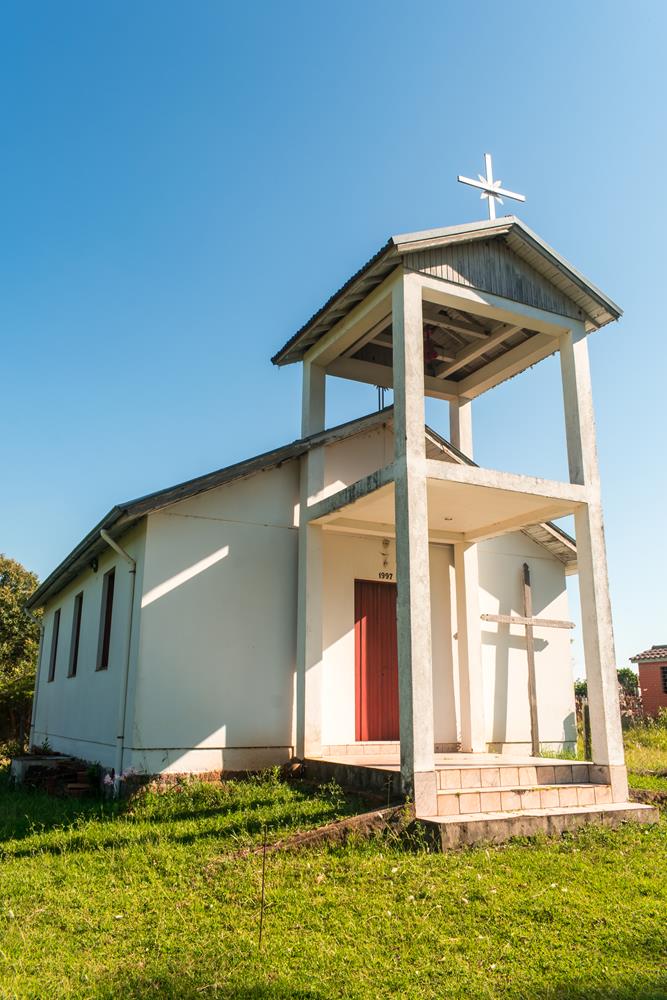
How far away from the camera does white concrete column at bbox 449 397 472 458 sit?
12352 mm

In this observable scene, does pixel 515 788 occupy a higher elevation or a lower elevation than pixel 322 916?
higher

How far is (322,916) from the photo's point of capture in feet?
17.5

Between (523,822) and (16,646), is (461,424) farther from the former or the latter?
(16,646)

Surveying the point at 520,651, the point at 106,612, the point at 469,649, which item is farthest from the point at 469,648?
the point at 106,612

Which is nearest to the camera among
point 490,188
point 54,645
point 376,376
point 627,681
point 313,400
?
point 490,188

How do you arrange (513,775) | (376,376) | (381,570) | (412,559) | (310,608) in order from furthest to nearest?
(376,376), (381,570), (310,608), (513,775), (412,559)

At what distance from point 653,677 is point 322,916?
1266 inches

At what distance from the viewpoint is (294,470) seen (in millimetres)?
11242

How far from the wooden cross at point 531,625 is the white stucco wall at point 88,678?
18.0 ft

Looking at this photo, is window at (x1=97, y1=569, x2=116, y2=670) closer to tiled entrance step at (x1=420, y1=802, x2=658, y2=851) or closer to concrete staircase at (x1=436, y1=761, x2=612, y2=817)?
concrete staircase at (x1=436, y1=761, x2=612, y2=817)

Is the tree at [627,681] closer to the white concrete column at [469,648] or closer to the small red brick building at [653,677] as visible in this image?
the small red brick building at [653,677]

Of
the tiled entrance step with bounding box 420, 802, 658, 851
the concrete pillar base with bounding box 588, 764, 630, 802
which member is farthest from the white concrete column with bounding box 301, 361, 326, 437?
the tiled entrance step with bounding box 420, 802, 658, 851

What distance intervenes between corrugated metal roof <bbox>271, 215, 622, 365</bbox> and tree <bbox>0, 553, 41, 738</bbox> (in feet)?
40.6

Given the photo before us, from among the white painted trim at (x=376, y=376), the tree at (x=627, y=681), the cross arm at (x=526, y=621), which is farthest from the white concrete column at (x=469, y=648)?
the tree at (x=627, y=681)
